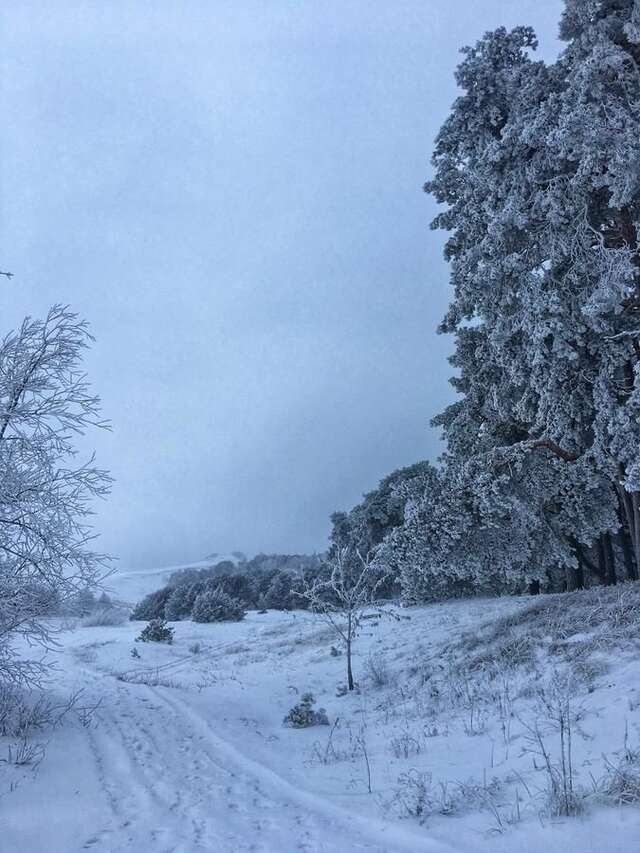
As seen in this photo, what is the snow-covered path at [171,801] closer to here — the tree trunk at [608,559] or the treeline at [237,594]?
the tree trunk at [608,559]

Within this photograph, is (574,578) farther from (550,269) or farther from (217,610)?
(217,610)

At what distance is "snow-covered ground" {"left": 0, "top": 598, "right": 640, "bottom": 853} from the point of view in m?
4.13

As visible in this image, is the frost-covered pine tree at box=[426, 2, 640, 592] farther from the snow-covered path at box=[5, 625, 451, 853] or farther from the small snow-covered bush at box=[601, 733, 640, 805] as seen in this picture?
the snow-covered path at box=[5, 625, 451, 853]

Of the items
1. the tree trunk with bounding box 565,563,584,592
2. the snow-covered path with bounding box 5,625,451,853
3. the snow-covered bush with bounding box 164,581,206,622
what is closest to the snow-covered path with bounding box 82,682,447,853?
the snow-covered path with bounding box 5,625,451,853

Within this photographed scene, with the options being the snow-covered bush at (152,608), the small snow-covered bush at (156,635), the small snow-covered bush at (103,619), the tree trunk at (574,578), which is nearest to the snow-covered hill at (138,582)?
the snow-covered bush at (152,608)

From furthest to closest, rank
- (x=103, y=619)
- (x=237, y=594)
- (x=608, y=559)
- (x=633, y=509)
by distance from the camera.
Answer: (x=237, y=594) < (x=103, y=619) < (x=608, y=559) < (x=633, y=509)

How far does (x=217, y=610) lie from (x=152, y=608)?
15.1 meters

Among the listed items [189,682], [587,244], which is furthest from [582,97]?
[189,682]

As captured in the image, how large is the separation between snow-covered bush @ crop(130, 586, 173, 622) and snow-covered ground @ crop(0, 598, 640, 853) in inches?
1281

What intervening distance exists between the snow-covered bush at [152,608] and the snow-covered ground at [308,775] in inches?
1281

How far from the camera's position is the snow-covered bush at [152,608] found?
4194 cm

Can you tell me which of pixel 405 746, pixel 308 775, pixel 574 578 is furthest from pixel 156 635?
pixel 405 746

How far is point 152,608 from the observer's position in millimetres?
42688

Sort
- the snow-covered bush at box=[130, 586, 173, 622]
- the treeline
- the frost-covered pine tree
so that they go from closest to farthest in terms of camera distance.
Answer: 1. the frost-covered pine tree
2. the treeline
3. the snow-covered bush at box=[130, 586, 173, 622]
